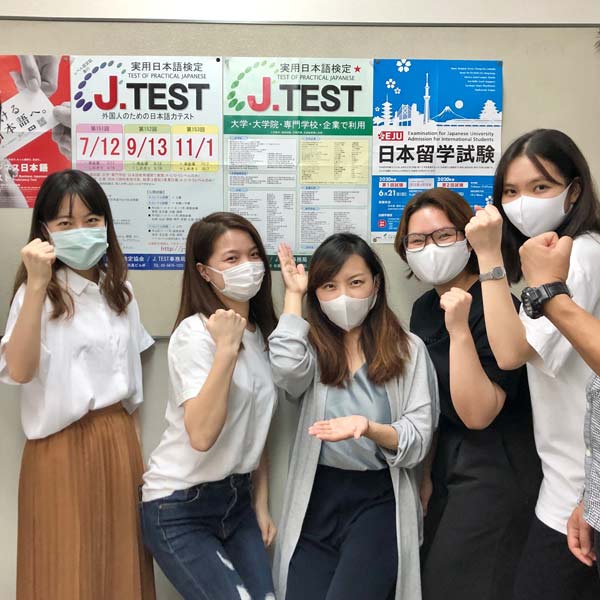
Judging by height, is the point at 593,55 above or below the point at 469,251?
above

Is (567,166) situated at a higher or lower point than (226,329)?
higher

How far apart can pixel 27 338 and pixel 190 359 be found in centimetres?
46

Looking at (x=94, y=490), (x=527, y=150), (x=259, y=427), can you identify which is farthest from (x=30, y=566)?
(x=527, y=150)

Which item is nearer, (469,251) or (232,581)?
(232,581)

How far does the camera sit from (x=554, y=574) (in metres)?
1.34

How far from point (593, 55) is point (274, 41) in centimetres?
116

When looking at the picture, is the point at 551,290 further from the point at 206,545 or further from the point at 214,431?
the point at 206,545

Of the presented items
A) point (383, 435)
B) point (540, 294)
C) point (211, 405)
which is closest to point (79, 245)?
point (211, 405)

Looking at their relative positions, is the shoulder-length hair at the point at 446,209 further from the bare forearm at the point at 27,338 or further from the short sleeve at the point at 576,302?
the bare forearm at the point at 27,338

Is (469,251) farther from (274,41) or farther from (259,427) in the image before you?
(274,41)

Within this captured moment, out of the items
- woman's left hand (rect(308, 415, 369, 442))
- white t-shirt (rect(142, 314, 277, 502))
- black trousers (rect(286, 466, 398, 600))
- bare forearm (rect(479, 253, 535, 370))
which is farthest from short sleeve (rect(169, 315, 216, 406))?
bare forearm (rect(479, 253, 535, 370))

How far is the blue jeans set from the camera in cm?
155

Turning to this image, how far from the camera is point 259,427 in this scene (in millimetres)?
1716

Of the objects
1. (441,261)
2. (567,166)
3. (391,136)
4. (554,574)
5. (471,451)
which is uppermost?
(391,136)
